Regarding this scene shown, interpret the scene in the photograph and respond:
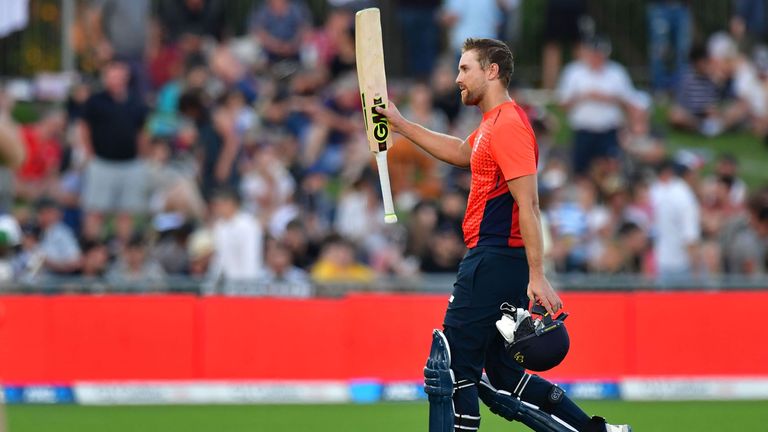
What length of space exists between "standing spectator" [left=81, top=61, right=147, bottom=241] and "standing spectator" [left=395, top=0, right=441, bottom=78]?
195 inches

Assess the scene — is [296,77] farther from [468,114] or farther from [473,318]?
[473,318]

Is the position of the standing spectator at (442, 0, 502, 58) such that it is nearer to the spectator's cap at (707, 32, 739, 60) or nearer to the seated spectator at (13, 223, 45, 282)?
the spectator's cap at (707, 32, 739, 60)

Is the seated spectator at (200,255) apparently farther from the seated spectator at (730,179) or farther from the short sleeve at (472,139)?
the short sleeve at (472,139)

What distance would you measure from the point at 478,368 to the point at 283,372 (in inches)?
237

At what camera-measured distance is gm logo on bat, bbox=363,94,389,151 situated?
27.4 ft

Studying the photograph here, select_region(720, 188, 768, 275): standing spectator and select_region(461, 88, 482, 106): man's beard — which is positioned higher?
select_region(461, 88, 482, 106): man's beard

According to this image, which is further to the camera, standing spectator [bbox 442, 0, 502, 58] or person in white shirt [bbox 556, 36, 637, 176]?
standing spectator [bbox 442, 0, 502, 58]

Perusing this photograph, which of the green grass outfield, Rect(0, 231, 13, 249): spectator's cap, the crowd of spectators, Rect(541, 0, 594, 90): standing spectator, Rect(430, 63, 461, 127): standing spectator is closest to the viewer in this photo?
the green grass outfield

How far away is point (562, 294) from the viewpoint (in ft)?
46.2

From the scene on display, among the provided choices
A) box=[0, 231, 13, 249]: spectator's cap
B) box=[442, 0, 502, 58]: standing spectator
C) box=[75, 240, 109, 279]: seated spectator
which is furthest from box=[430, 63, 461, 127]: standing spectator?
box=[0, 231, 13, 249]: spectator's cap

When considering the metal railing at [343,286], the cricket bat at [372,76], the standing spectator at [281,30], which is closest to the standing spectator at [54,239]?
the metal railing at [343,286]

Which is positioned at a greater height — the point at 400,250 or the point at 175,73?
the point at 175,73

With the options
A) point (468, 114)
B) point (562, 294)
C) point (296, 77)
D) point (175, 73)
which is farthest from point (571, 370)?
point (175, 73)

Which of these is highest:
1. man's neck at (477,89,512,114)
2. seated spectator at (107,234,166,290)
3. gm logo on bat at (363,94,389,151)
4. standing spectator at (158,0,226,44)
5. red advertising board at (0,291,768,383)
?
standing spectator at (158,0,226,44)
